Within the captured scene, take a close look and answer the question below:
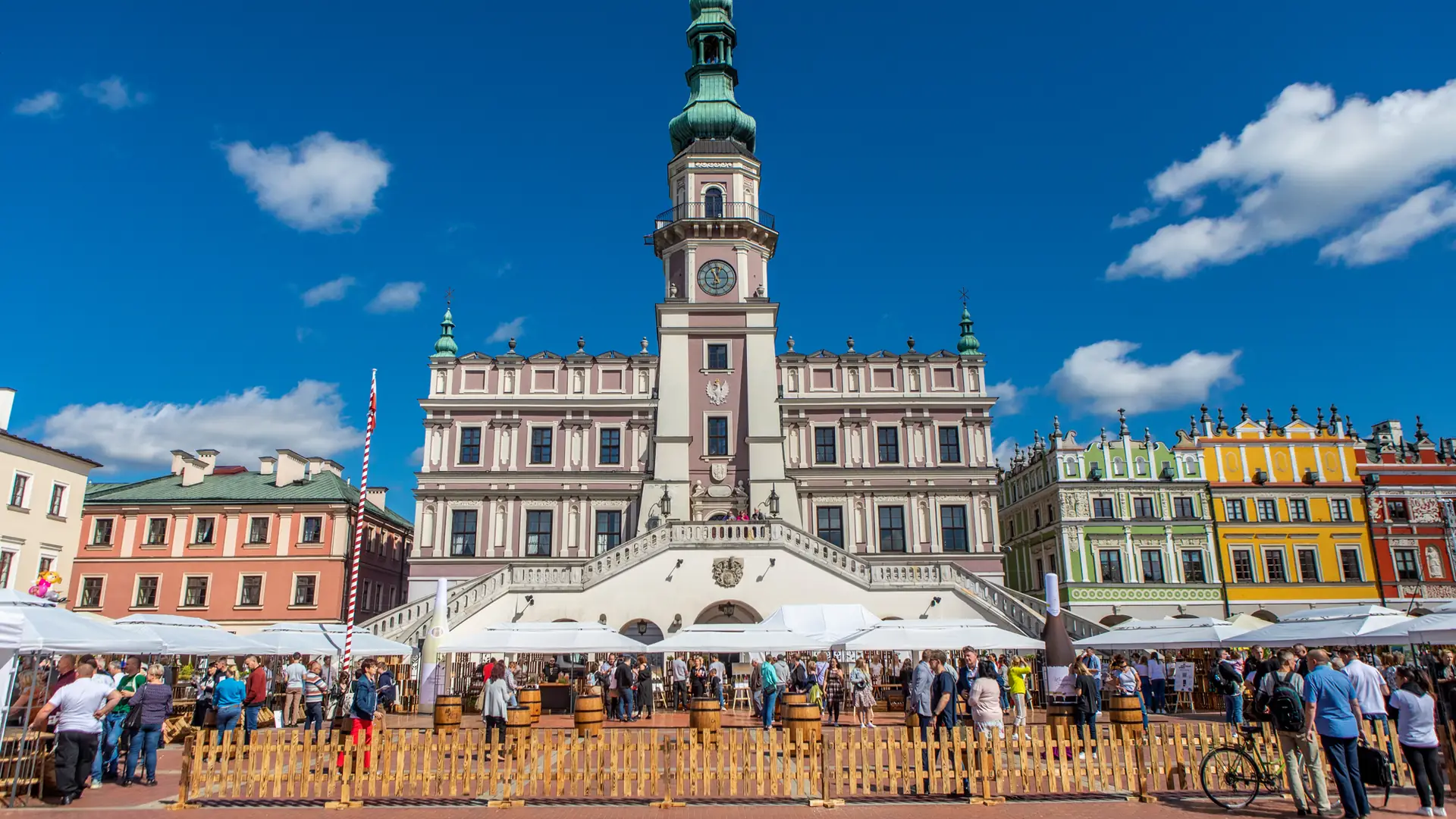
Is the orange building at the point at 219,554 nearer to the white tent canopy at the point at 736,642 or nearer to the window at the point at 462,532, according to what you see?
the window at the point at 462,532

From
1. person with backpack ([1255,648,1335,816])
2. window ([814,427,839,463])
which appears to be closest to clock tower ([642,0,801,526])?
window ([814,427,839,463])

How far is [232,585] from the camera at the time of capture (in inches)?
1761

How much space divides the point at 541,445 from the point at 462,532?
16.0 ft

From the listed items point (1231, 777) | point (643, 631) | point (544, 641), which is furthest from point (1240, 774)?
point (643, 631)

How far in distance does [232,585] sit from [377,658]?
20.2 metres

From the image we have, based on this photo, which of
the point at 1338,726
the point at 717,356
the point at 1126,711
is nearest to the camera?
the point at 1338,726

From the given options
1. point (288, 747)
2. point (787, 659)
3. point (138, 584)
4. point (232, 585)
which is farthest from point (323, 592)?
point (288, 747)

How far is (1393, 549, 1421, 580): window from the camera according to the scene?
1907 inches

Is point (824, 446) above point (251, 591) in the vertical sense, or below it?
above

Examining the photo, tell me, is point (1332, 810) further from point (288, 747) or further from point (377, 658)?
point (377, 658)

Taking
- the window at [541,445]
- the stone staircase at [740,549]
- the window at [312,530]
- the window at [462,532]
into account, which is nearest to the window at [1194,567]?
the stone staircase at [740,549]

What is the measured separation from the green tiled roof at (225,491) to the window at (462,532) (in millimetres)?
7471

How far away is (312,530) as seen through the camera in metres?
45.4

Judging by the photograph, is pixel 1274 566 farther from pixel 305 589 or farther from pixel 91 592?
pixel 91 592
